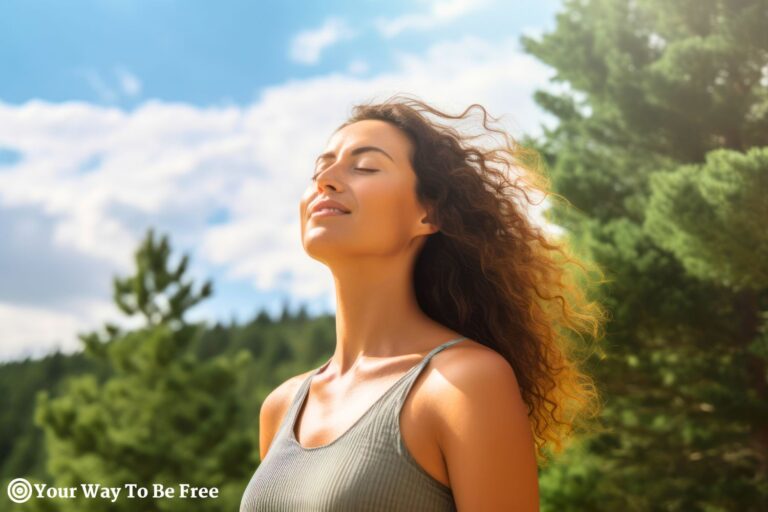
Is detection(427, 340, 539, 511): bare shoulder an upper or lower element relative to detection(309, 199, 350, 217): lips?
lower

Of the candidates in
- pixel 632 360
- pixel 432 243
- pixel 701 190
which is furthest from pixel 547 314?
pixel 632 360

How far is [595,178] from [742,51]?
2550 millimetres

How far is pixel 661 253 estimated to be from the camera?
33.6 feet

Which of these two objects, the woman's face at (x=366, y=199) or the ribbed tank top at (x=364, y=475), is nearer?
the ribbed tank top at (x=364, y=475)

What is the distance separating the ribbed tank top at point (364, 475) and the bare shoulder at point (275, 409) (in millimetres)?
424

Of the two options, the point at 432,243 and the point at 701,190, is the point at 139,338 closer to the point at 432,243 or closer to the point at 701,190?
the point at 701,190

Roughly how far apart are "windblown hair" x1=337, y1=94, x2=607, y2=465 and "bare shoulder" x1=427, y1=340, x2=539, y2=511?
0.46 m

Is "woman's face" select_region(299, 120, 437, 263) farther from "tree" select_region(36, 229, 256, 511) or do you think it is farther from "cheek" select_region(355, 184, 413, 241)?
"tree" select_region(36, 229, 256, 511)

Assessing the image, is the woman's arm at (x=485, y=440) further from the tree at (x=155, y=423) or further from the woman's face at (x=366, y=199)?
the tree at (x=155, y=423)

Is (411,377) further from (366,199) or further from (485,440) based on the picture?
(366,199)

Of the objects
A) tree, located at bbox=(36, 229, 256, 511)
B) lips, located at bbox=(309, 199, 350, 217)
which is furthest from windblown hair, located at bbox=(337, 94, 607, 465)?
tree, located at bbox=(36, 229, 256, 511)

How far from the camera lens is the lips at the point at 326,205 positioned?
223 centimetres

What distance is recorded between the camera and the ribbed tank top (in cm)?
184

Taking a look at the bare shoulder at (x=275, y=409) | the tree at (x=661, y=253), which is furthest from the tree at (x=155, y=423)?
the bare shoulder at (x=275, y=409)
